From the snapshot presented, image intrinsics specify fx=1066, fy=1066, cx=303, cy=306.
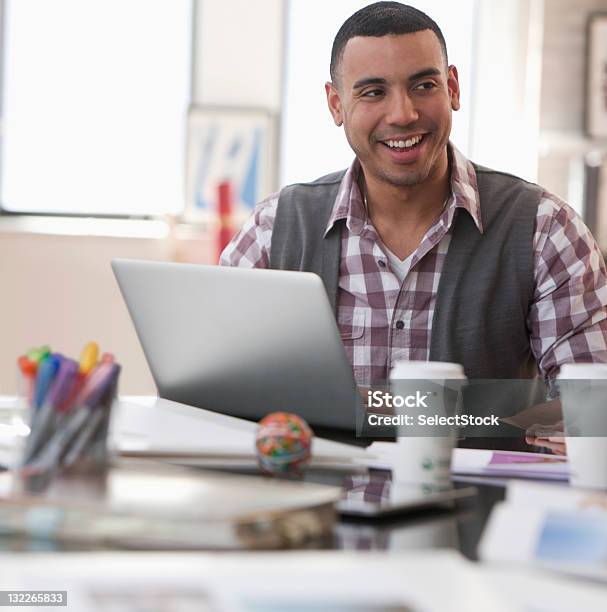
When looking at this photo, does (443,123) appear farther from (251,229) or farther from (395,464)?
(395,464)

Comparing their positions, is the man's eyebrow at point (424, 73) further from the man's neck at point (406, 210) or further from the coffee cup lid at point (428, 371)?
the coffee cup lid at point (428, 371)

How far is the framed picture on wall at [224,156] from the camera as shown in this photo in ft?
13.5

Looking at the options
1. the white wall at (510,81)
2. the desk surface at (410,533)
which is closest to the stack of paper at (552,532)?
the desk surface at (410,533)

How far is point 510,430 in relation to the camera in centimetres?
145

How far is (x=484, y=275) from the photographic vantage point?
1.88 meters

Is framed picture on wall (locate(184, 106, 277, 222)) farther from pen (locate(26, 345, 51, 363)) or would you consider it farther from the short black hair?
pen (locate(26, 345, 51, 363))

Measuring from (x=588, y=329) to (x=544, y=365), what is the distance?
10 centimetres

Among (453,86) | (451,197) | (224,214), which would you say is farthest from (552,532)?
(224,214)

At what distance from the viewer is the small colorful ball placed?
40.1 inches

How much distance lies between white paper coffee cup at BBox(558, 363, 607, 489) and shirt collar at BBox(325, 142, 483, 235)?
0.89 metres

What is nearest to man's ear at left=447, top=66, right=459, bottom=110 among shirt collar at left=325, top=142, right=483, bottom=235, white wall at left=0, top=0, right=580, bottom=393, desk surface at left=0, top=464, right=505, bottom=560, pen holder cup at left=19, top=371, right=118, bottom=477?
shirt collar at left=325, top=142, right=483, bottom=235

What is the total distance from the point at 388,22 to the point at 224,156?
2.18 meters

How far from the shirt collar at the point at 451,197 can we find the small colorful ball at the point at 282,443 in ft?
3.22

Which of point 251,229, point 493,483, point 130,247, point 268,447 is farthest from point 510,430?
point 130,247
